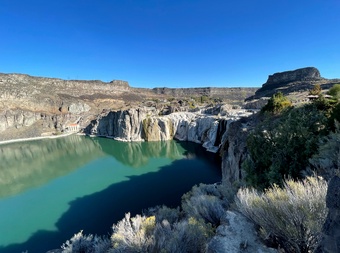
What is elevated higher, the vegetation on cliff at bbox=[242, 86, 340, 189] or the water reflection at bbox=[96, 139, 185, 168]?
the vegetation on cliff at bbox=[242, 86, 340, 189]

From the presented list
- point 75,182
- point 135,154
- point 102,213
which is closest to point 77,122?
point 135,154

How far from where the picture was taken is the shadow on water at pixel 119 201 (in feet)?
38.0

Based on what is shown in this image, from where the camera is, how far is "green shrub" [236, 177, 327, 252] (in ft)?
10.4

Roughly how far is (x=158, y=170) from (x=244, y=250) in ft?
67.1

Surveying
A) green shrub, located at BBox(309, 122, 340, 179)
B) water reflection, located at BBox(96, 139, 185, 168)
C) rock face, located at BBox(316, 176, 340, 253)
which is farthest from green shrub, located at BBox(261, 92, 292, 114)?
water reflection, located at BBox(96, 139, 185, 168)

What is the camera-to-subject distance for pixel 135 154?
108 ft

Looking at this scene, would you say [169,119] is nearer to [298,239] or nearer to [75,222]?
[75,222]

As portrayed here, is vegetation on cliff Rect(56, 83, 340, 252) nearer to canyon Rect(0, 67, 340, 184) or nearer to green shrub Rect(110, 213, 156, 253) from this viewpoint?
green shrub Rect(110, 213, 156, 253)

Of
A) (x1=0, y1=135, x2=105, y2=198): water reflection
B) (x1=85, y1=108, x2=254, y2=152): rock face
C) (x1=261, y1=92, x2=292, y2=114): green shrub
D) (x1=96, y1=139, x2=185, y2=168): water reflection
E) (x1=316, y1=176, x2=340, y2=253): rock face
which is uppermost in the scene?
(x1=261, y1=92, x2=292, y2=114): green shrub

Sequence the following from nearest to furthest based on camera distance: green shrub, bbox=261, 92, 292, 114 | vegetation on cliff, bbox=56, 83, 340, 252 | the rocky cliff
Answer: vegetation on cliff, bbox=56, 83, 340, 252 → green shrub, bbox=261, 92, 292, 114 → the rocky cliff

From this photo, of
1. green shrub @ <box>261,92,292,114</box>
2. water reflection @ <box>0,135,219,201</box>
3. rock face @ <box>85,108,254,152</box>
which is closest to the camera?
green shrub @ <box>261,92,292,114</box>

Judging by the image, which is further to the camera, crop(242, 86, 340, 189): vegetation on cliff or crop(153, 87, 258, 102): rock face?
crop(153, 87, 258, 102): rock face

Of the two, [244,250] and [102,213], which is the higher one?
[244,250]

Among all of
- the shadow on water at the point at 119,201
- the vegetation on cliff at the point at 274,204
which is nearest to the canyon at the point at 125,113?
the vegetation on cliff at the point at 274,204
